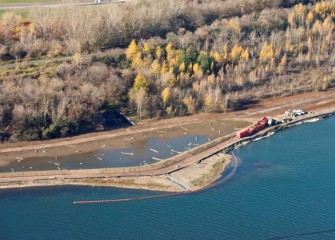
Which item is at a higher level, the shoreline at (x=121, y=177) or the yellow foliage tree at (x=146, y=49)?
the yellow foliage tree at (x=146, y=49)

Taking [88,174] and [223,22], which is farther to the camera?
[223,22]

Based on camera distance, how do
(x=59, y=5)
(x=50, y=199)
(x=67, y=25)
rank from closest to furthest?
(x=50, y=199)
(x=67, y=25)
(x=59, y=5)

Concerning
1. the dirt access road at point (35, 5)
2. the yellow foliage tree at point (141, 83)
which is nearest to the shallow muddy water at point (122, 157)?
the yellow foliage tree at point (141, 83)

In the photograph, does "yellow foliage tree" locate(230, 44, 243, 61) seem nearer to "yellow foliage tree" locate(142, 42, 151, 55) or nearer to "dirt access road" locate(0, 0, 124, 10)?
"yellow foliage tree" locate(142, 42, 151, 55)

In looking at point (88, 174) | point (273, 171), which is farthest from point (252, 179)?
point (88, 174)

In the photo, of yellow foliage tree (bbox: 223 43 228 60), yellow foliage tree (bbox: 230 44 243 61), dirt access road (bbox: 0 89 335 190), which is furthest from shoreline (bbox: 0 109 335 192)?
yellow foliage tree (bbox: 230 44 243 61)

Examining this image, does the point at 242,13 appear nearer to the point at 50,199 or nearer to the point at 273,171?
the point at 273,171

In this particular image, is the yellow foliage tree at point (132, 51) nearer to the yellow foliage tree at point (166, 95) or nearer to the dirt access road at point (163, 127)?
the yellow foliage tree at point (166, 95)

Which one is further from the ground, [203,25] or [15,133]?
[203,25]

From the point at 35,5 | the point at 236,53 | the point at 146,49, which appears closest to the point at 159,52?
the point at 146,49
